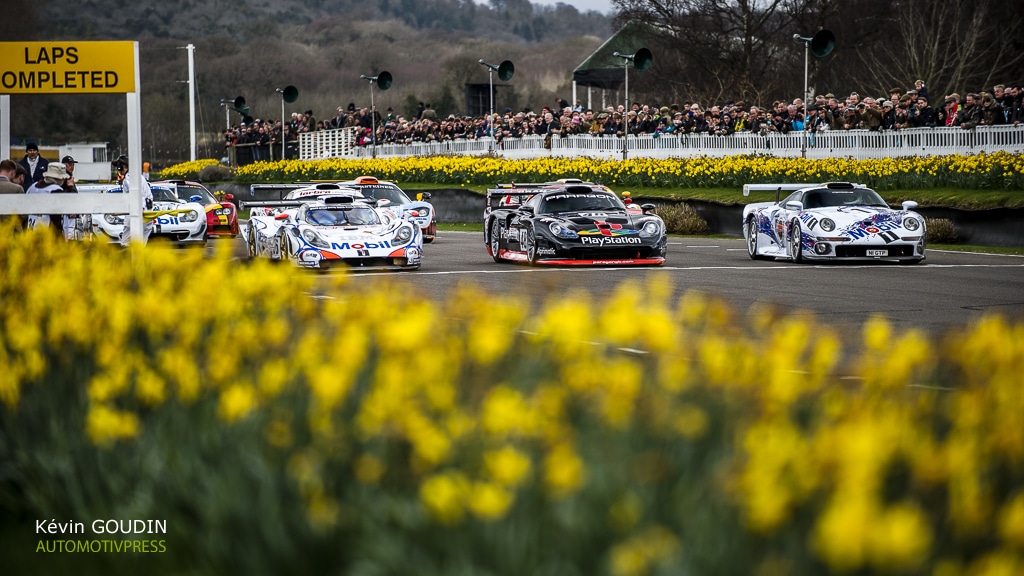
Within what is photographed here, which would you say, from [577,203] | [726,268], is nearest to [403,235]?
[577,203]

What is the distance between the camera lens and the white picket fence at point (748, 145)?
31.5m

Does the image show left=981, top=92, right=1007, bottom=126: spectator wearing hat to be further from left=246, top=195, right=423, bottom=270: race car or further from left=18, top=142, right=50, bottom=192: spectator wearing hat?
left=18, top=142, right=50, bottom=192: spectator wearing hat

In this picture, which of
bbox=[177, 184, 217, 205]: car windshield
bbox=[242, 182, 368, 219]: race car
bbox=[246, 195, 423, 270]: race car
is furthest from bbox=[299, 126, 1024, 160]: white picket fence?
bbox=[246, 195, 423, 270]: race car

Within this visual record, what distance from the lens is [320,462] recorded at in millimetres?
4141

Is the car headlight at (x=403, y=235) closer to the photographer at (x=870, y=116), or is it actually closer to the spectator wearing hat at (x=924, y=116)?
the spectator wearing hat at (x=924, y=116)

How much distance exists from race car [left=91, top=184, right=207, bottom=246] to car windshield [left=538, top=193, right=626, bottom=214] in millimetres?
8736

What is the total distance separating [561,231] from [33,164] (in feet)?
25.9

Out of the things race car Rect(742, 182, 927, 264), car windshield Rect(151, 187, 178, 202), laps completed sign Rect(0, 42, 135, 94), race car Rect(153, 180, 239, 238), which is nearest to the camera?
laps completed sign Rect(0, 42, 135, 94)

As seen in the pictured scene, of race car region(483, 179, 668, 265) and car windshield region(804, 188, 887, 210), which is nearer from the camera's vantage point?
race car region(483, 179, 668, 265)

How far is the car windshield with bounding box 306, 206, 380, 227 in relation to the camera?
20.9 metres

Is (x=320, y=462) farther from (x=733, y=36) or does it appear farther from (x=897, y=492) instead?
(x=733, y=36)

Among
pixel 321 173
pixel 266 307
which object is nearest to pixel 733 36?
pixel 321 173

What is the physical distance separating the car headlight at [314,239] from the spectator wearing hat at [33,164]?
386 centimetres

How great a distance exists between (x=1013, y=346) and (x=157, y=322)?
3335 mm
